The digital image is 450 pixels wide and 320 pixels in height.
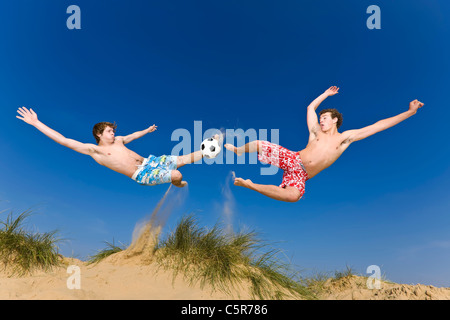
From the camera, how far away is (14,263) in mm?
7340

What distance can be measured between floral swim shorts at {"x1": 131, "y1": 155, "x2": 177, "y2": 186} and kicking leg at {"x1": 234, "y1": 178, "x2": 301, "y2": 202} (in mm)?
2030

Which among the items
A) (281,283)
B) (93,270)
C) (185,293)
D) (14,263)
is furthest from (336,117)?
(14,263)

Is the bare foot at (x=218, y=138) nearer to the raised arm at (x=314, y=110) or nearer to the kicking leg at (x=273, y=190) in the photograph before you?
the kicking leg at (x=273, y=190)

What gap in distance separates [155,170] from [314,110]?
14.3 feet

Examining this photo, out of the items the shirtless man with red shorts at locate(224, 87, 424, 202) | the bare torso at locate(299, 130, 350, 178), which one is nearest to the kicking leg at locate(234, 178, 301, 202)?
the shirtless man with red shorts at locate(224, 87, 424, 202)

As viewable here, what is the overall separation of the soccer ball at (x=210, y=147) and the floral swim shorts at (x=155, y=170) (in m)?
1.02

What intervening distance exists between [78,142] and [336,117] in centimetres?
647

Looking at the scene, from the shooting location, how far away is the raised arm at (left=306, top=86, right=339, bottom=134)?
25.5ft

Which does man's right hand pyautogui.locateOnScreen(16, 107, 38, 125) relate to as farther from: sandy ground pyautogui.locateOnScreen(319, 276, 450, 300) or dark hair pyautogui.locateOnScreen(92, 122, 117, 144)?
sandy ground pyautogui.locateOnScreen(319, 276, 450, 300)

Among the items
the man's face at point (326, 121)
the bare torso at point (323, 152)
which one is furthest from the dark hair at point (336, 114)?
the bare torso at point (323, 152)

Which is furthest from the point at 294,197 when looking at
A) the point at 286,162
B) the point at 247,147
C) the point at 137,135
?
the point at 137,135

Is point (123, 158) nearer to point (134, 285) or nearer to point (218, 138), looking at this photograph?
point (218, 138)
